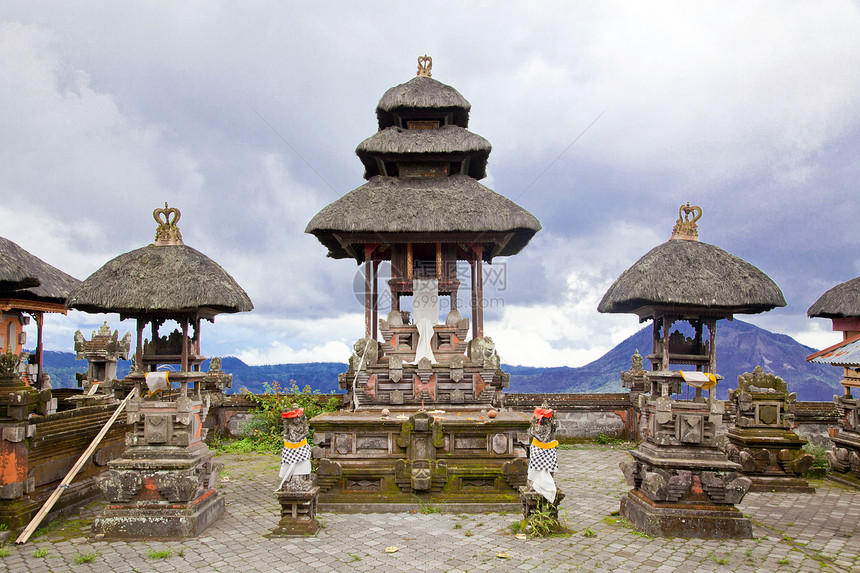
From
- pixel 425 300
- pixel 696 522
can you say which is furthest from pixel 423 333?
pixel 696 522

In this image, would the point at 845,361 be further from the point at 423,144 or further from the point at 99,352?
the point at 99,352

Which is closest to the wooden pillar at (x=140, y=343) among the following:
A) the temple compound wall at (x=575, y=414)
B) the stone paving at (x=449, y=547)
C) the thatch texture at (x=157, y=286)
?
the thatch texture at (x=157, y=286)

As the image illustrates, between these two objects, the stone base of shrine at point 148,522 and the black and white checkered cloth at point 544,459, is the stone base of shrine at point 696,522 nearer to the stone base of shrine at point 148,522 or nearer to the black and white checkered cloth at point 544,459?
the black and white checkered cloth at point 544,459

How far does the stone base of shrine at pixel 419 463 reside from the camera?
9.98m

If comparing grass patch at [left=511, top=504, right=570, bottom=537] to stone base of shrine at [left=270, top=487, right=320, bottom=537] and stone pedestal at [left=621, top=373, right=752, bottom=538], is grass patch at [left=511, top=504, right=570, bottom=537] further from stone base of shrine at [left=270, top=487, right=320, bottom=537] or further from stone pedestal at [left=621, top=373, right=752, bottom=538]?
stone base of shrine at [left=270, top=487, right=320, bottom=537]

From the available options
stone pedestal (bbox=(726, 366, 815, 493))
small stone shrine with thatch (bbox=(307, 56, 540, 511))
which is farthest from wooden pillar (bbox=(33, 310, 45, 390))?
stone pedestal (bbox=(726, 366, 815, 493))

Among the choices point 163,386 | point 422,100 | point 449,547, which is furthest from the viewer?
point 422,100

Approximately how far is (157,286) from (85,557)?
13.8 feet

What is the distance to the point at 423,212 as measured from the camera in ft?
46.4

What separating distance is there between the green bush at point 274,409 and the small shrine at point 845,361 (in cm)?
1281

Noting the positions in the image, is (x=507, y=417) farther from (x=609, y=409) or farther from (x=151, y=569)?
A: (x=609, y=409)

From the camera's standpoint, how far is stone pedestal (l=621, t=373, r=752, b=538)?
8.60m

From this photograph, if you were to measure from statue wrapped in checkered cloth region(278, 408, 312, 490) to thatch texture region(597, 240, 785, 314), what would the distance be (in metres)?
5.86

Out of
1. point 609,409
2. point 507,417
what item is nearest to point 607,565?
point 507,417
